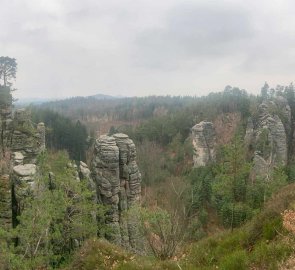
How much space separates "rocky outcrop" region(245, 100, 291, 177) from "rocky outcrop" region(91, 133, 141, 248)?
28777 mm

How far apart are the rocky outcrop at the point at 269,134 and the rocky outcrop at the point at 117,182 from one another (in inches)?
1133

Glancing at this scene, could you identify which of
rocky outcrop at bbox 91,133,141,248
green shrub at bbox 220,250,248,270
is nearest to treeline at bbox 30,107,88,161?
rocky outcrop at bbox 91,133,141,248

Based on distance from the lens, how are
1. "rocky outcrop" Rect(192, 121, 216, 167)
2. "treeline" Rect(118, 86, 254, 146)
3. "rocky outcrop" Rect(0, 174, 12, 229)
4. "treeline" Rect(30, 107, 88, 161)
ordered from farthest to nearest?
"treeline" Rect(118, 86, 254, 146)
"rocky outcrop" Rect(192, 121, 216, 167)
"treeline" Rect(30, 107, 88, 161)
"rocky outcrop" Rect(0, 174, 12, 229)

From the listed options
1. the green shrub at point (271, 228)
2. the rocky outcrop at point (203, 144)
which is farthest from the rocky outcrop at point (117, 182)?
the rocky outcrop at point (203, 144)

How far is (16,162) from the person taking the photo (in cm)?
2827

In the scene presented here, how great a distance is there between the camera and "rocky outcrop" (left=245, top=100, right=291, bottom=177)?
66.4m

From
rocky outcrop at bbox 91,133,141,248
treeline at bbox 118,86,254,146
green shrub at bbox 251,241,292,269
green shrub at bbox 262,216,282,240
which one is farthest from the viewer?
treeline at bbox 118,86,254,146

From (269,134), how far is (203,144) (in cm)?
1978

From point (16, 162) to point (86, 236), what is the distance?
777 centimetres

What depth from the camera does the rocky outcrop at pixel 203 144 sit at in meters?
86.9

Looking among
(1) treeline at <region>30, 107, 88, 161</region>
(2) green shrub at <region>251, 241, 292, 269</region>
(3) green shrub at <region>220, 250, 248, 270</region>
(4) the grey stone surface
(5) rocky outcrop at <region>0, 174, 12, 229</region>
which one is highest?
(2) green shrub at <region>251, 241, 292, 269</region>

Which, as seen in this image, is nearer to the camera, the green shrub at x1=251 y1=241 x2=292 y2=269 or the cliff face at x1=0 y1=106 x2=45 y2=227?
the green shrub at x1=251 y1=241 x2=292 y2=269

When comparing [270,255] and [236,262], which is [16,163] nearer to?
[236,262]

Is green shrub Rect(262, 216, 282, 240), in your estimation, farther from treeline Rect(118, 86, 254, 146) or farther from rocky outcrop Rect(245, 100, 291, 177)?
treeline Rect(118, 86, 254, 146)
